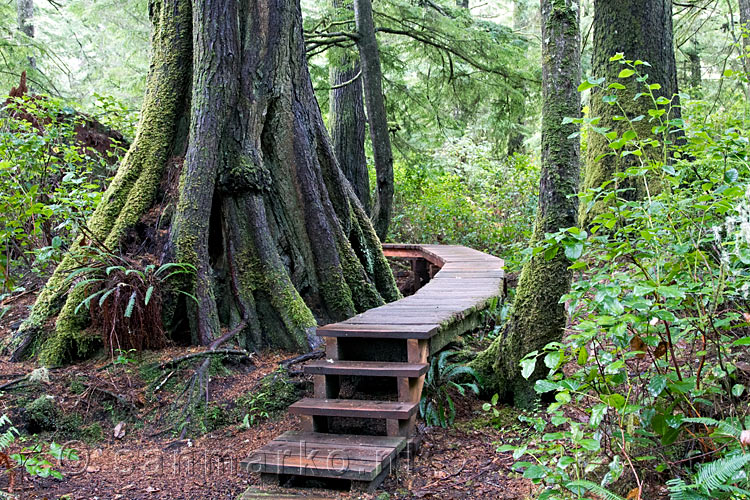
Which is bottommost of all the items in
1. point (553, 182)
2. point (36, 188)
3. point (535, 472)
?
point (535, 472)

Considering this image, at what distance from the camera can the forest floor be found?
12.6 ft

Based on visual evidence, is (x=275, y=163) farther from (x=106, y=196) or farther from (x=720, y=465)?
(x=720, y=465)

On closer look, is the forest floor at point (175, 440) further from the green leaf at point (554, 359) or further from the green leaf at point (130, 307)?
the green leaf at point (554, 359)

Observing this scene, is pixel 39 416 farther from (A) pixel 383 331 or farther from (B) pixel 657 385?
(B) pixel 657 385

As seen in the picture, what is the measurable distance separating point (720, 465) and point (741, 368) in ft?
2.80

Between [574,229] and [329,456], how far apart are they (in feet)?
7.00

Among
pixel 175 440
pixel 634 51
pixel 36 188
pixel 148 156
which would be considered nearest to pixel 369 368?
pixel 175 440

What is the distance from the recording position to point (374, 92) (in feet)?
31.9

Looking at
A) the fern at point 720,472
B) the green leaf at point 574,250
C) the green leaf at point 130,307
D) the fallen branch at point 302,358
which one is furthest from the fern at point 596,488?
the green leaf at point 130,307

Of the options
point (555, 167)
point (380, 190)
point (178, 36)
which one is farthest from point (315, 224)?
point (380, 190)

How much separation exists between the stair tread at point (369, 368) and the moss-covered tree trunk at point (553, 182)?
872 millimetres

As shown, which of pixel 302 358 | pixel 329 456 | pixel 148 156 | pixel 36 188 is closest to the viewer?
pixel 329 456

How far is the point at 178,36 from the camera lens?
21.4 ft

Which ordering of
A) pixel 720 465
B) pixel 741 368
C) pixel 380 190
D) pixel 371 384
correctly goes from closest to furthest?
pixel 720 465 → pixel 741 368 → pixel 371 384 → pixel 380 190
